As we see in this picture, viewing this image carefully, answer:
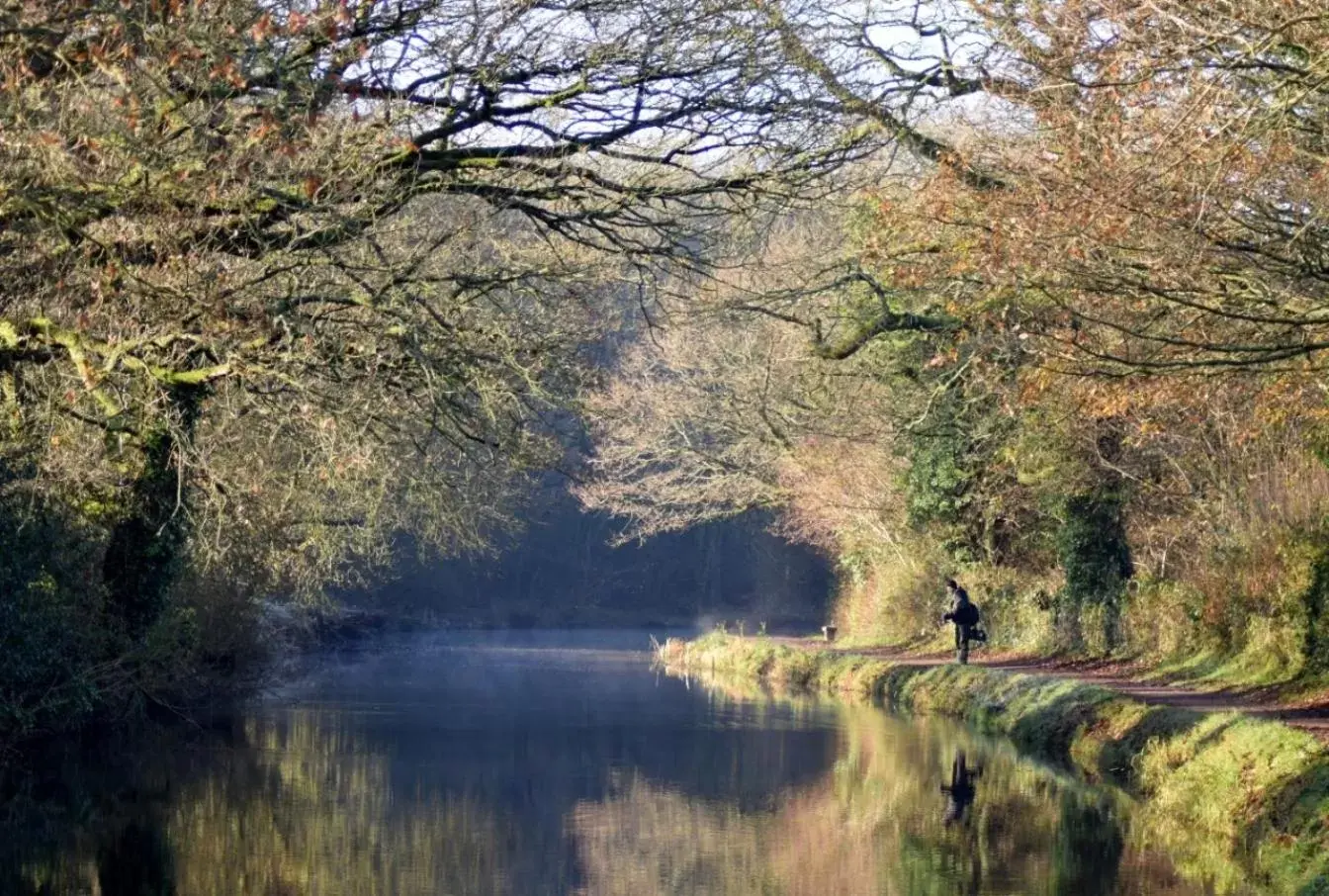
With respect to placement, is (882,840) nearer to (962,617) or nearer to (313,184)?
(313,184)

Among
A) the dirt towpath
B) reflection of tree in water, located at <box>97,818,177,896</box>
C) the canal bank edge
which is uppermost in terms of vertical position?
the dirt towpath

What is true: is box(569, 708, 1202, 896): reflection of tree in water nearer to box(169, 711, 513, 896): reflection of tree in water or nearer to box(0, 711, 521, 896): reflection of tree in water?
box(169, 711, 513, 896): reflection of tree in water

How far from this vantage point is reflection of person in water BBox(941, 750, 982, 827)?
15.7 metres

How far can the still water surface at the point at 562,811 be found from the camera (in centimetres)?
1244

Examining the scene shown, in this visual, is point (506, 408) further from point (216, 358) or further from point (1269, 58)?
point (1269, 58)

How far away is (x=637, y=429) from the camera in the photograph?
122 feet

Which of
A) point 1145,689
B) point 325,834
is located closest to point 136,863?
point 325,834

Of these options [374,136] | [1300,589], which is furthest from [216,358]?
[1300,589]

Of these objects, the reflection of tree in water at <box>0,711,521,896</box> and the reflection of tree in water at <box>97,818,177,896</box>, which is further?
the reflection of tree in water at <box>0,711,521,896</box>

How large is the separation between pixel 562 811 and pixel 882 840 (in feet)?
10.1

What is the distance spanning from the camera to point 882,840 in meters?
14.6

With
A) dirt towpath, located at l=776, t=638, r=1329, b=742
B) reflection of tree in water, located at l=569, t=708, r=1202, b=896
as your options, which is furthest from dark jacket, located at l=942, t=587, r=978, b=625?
reflection of tree in water, located at l=569, t=708, r=1202, b=896

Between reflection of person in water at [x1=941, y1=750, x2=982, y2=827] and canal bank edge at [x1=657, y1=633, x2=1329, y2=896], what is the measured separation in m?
1.13

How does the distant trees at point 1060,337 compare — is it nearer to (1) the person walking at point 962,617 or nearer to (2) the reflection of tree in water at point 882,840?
(1) the person walking at point 962,617
